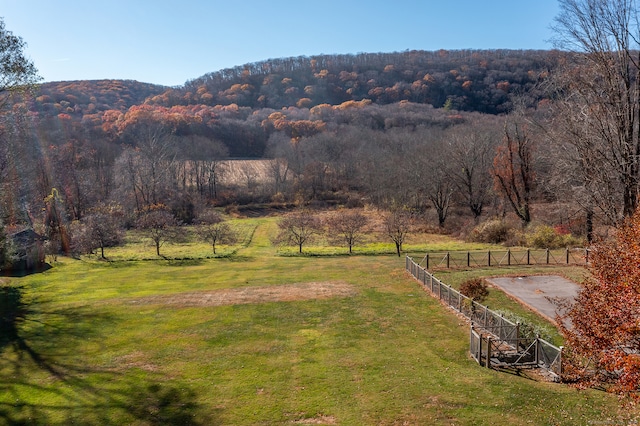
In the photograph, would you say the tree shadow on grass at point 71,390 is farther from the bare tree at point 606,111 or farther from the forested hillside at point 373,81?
the forested hillside at point 373,81

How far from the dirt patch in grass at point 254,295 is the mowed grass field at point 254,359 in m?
0.12

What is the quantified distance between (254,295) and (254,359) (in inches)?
333

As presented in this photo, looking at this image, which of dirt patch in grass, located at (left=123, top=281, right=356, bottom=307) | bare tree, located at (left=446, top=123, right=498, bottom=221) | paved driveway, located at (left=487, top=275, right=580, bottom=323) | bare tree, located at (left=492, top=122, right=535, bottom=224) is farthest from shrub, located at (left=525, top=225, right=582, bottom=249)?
dirt patch in grass, located at (left=123, top=281, right=356, bottom=307)

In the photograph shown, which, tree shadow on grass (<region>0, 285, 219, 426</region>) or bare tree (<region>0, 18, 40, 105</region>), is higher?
bare tree (<region>0, 18, 40, 105</region>)

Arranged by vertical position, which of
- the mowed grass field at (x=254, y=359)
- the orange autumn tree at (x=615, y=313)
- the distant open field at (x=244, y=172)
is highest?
the distant open field at (x=244, y=172)

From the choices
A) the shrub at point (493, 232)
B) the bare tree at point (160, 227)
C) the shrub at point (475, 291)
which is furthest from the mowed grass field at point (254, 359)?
the shrub at point (493, 232)

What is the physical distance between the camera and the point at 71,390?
40.1 ft

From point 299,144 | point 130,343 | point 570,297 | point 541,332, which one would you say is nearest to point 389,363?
point 541,332

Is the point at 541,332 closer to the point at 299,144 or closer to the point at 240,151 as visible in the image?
the point at 299,144

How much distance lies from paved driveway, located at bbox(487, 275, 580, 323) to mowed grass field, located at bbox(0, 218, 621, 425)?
50.0 inches

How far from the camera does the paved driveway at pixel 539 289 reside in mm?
19031

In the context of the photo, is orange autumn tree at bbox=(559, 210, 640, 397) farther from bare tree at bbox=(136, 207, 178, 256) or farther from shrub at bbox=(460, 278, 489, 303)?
bare tree at bbox=(136, 207, 178, 256)

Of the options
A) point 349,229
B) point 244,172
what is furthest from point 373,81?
point 349,229

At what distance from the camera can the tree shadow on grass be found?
424 inches
